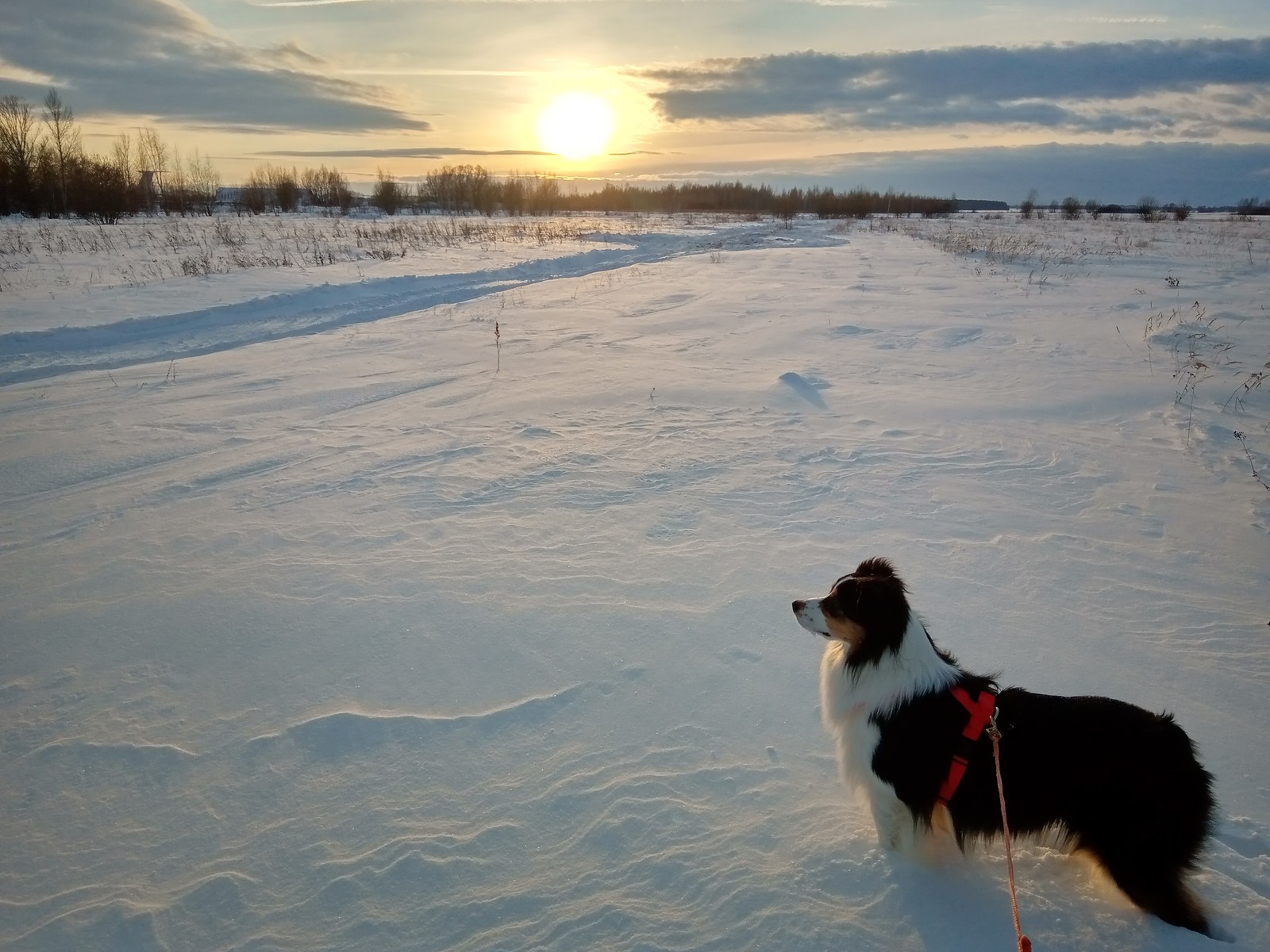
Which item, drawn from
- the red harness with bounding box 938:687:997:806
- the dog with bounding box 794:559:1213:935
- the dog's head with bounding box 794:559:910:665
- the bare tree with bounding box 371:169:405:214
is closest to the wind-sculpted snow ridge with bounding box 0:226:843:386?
the dog's head with bounding box 794:559:910:665

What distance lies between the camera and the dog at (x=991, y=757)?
1971mm

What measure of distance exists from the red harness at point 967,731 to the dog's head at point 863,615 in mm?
281

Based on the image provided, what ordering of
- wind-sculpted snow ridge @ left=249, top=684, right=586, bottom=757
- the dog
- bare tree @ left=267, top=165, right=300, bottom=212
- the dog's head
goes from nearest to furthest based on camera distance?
the dog, the dog's head, wind-sculpted snow ridge @ left=249, top=684, right=586, bottom=757, bare tree @ left=267, top=165, right=300, bottom=212

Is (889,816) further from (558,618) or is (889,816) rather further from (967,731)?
(558,618)

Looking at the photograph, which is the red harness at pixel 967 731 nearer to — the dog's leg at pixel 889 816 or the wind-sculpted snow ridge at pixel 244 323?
the dog's leg at pixel 889 816

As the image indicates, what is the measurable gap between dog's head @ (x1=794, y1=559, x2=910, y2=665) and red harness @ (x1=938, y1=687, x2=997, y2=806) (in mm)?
281

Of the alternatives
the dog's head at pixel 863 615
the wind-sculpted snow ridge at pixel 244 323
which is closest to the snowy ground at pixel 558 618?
the wind-sculpted snow ridge at pixel 244 323

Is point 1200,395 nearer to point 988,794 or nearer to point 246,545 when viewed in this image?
point 988,794

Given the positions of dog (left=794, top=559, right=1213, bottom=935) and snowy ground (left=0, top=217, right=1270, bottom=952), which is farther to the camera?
snowy ground (left=0, top=217, right=1270, bottom=952)

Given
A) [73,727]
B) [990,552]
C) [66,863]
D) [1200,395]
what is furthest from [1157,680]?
[1200,395]

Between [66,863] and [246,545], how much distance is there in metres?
2.26

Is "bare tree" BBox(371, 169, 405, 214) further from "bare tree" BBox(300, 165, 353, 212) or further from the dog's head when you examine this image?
the dog's head

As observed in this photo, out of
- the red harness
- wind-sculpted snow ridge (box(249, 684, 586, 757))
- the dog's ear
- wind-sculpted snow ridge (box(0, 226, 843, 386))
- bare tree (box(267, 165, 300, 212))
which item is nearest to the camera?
the red harness

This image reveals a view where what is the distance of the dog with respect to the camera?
1.97 m
